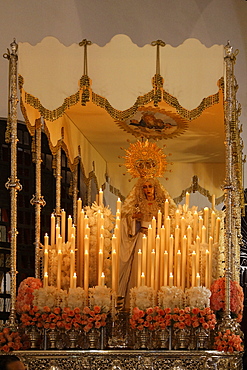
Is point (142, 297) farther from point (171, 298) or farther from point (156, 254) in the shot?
point (156, 254)

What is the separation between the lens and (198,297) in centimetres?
790

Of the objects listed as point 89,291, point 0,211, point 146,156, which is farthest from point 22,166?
point 89,291

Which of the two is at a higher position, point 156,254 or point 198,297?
point 156,254

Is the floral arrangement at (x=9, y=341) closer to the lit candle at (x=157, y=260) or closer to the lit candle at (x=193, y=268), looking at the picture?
the lit candle at (x=157, y=260)

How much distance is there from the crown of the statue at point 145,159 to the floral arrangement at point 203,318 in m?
1.89

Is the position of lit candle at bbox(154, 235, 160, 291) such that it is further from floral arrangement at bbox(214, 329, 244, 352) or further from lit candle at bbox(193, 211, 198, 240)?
floral arrangement at bbox(214, 329, 244, 352)

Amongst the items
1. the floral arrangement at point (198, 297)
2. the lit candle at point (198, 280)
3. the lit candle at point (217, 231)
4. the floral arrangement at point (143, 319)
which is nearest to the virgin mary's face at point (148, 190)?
the lit candle at point (217, 231)

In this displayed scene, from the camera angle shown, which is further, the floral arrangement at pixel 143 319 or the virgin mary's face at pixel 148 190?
the virgin mary's face at pixel 148 190

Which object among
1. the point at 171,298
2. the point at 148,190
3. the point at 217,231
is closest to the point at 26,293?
the point at 171,298

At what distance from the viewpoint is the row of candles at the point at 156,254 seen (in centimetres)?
820

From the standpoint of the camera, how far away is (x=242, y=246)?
11328 mm

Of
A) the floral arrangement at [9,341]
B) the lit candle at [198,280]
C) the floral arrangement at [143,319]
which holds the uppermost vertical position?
the lit candle at [198,280]

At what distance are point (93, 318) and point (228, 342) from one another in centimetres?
129

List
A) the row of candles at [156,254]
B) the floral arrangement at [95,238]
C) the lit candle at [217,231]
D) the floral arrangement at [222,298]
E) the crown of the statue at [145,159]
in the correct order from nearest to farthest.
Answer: the floral arrangement at [222,298] < the row of candles at [156,254] < the floral arrangement at [95,238] < the lit candle at [217,231] < the crown of the statue at [145,159]
